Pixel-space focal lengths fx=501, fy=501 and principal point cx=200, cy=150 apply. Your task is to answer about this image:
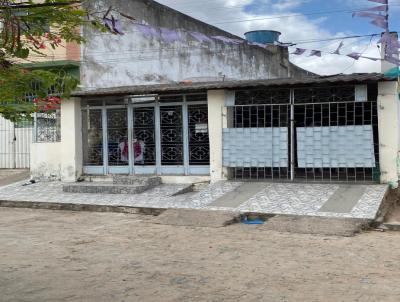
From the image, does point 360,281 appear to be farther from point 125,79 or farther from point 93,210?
point 125,79

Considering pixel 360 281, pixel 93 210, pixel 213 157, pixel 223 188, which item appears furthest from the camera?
pixel 213 157

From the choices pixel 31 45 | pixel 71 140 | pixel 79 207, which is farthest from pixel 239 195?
pixel 31 45

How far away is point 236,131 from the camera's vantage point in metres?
12.0

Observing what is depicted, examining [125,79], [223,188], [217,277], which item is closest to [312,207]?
[223,188]

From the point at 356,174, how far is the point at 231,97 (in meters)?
3.41

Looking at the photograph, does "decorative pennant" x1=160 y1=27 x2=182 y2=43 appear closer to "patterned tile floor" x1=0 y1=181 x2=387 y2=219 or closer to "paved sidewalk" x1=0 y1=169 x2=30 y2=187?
"patterned tile floor" x1=0 y1=181 x2=387 y2=219

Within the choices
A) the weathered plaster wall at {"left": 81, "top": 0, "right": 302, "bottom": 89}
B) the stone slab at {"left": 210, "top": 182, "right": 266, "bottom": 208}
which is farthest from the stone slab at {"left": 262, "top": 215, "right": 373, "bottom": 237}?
the weathered plaster wall at {"left": 81, "top": 0, "right": 302, "bottom": 89}

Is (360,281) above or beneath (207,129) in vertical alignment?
beneath

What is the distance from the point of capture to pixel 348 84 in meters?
11.0

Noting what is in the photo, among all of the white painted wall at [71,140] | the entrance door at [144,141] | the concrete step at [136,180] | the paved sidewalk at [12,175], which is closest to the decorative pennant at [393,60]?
the entrance door at [144,141]

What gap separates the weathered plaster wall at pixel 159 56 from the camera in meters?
16.7

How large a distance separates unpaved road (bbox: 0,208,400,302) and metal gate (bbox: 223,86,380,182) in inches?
137

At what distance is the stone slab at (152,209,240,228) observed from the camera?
8.66 m

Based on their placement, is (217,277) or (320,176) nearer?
(217,277)
